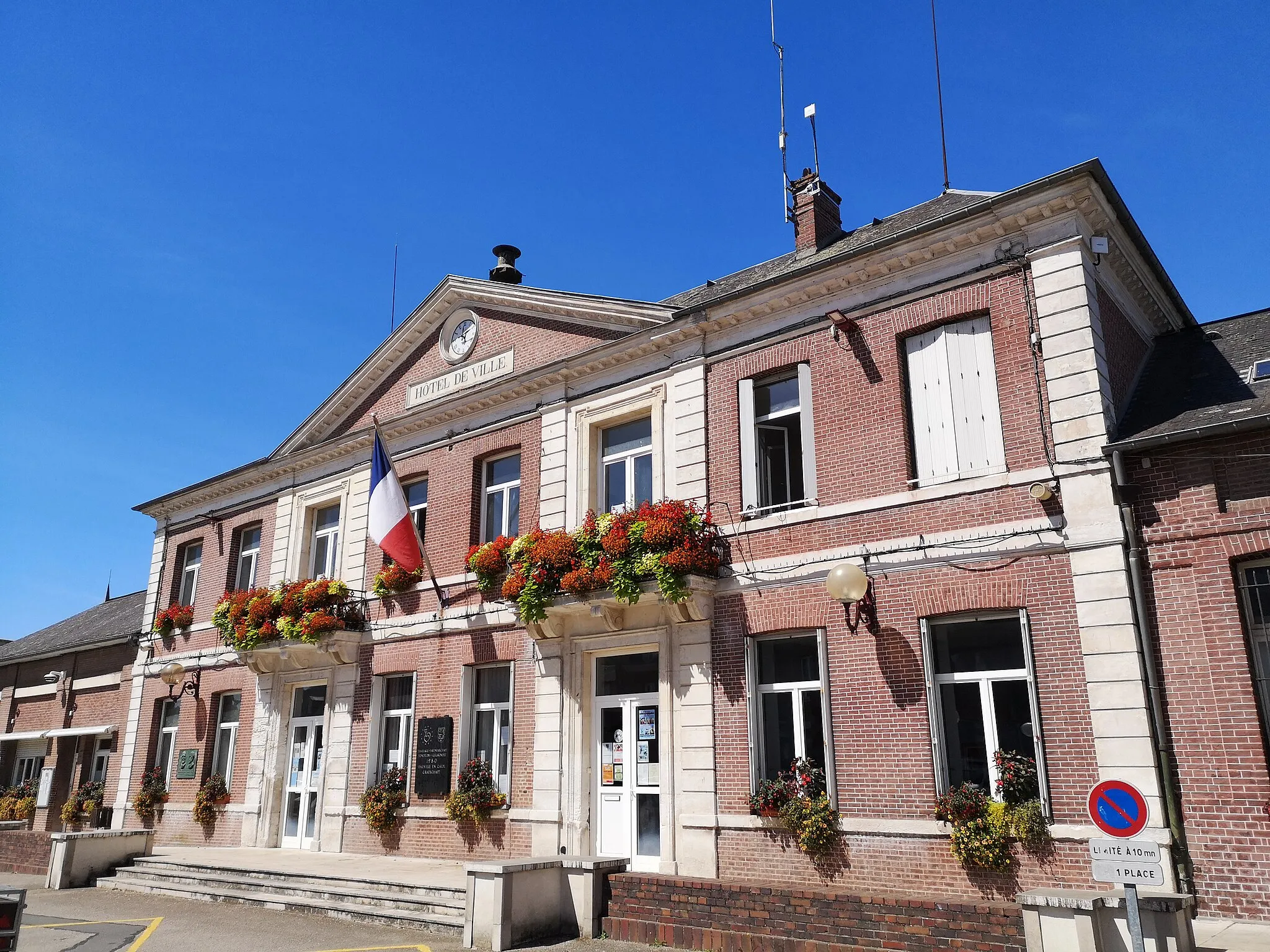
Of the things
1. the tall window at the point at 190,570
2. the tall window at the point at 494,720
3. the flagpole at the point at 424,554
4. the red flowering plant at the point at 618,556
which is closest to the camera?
the red flowering plant at the point at 618,556

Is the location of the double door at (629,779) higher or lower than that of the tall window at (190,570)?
lower

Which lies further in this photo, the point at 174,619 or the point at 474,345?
the point at 174,619

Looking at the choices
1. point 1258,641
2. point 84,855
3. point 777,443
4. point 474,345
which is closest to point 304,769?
point 84,855

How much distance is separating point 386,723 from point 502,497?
13.6 feet

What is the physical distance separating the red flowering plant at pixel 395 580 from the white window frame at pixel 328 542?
179cm

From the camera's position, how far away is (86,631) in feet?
83.9

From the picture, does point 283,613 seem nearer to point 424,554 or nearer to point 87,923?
point 424,554

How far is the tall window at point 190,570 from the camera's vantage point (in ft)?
69.9

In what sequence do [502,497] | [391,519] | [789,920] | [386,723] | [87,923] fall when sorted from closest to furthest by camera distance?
[789,920], [87,923], [391,519], [502,497], [386,723]

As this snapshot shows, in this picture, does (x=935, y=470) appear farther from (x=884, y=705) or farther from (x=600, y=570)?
(x=600, y=570)

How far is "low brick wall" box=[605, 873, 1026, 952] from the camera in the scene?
8.14 m

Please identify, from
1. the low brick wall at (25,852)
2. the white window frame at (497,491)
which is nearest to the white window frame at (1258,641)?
the white window frame at (497,491)

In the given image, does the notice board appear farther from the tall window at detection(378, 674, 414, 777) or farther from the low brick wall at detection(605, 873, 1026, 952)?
the low brick wall at detection(605, 873, 1026, 952)

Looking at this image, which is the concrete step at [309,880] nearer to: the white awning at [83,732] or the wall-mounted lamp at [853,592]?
the wall-mounted lamp at [853,592]
